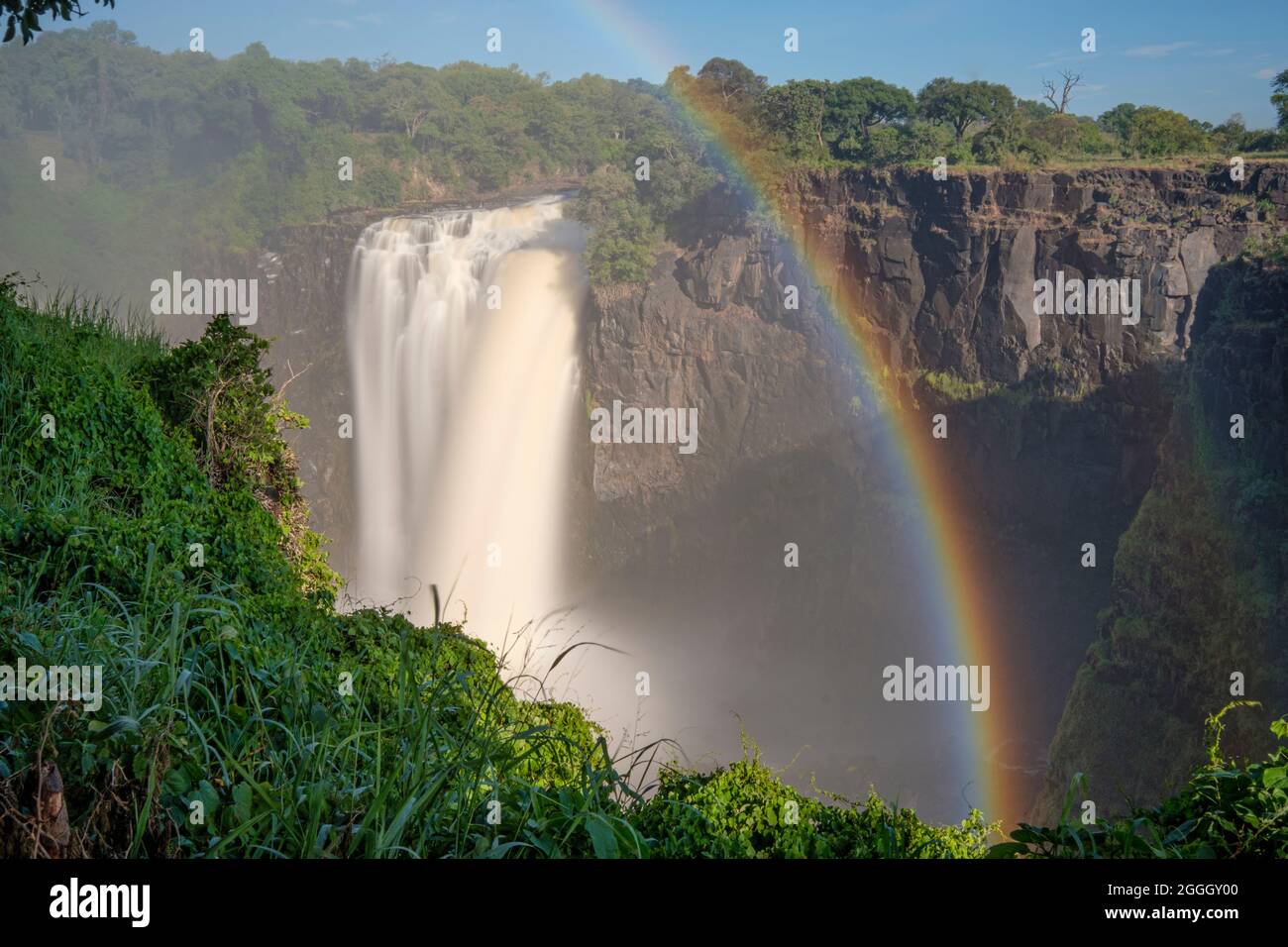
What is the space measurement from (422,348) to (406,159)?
14577 mm

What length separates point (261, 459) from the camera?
8.36 metres

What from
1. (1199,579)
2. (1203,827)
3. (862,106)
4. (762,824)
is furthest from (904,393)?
(1203,827)

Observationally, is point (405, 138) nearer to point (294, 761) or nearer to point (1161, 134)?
point (1161, 134)

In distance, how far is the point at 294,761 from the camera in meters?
3.02

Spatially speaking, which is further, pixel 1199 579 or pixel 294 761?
pixel 1199 579

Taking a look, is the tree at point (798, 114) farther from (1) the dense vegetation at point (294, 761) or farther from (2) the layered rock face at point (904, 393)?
(1) the dense vegetation at point (294, 761)

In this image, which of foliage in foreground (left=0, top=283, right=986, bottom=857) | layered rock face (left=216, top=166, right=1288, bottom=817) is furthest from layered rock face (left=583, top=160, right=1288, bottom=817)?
foliage in foreground (left=0, top=283, right=986, bottom=857)

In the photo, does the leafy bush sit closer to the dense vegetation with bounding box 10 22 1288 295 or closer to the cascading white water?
the cascading white water

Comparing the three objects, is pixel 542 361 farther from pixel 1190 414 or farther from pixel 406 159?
pixel 1190 414

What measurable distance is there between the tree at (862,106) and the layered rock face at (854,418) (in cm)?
469

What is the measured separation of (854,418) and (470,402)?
1431cm

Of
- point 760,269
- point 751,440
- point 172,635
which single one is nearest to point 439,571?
point 751,440

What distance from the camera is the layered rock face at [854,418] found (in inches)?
1377

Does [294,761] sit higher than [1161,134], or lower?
lower
